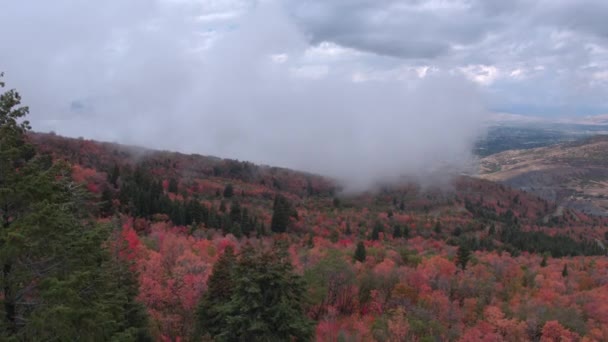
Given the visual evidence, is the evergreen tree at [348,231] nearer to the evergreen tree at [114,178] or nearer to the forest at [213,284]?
the forest at [213,284]

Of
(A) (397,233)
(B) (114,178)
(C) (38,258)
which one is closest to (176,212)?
(B) (114,178)

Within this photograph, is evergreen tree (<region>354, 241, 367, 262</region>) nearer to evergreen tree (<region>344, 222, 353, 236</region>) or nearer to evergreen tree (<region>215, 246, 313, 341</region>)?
evergreen tree (<region>215, 246, 313, 341</region>)

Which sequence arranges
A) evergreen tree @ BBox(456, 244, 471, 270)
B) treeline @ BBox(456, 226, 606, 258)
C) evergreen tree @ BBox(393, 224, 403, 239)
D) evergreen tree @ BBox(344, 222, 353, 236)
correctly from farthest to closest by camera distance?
evergreen tree @ BBox(344, 222, 353, 236) < evergreen tree @ BBox(393, 224, 403, 239) < treeline @ BBox(456, 226, 606, 258) < evergreen tree @ BBox(456, 244, 471, 270)

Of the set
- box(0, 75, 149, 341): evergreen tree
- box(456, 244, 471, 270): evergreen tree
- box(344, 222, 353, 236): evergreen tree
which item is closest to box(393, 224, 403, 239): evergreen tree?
box(344, 222, 353, 236): evergreen tree

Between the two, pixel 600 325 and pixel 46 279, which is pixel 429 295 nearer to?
pixel 600 325

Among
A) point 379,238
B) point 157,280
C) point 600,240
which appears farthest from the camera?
point 600,240

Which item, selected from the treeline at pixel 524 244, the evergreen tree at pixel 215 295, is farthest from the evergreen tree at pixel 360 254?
the treeline at pixel 524 244

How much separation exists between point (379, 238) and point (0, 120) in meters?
121

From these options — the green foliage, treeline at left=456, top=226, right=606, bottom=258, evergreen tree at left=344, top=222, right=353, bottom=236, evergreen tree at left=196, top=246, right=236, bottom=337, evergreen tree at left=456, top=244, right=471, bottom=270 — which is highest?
evergreen tree at left=196, top=246, right=236, bottom=337

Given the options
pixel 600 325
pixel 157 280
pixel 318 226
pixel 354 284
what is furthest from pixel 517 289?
pixel 318 226

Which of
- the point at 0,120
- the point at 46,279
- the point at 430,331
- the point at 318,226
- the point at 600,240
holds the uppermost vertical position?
the point at 0,120

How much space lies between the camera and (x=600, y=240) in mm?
196250

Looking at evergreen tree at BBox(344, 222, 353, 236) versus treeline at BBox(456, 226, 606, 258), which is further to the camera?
evergreen tree at BBox(344, 222, 353, 236)

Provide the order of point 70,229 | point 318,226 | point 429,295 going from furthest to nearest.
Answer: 1. point 318,226
2. point 429,295
3. point 70,229
